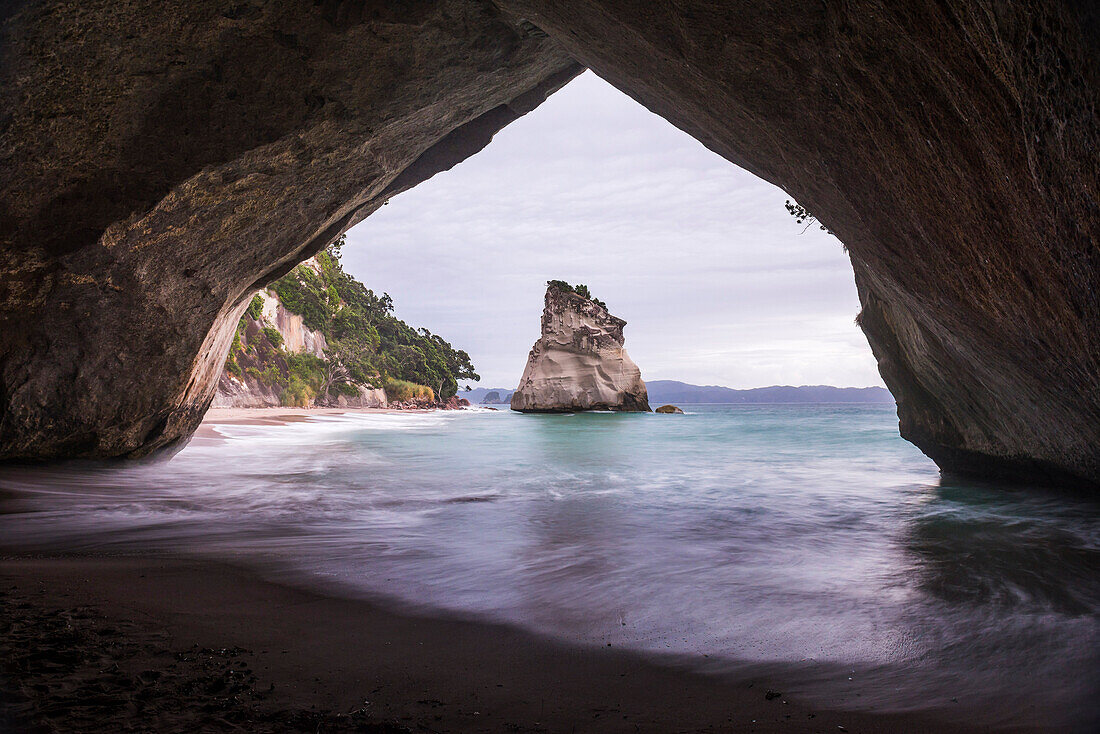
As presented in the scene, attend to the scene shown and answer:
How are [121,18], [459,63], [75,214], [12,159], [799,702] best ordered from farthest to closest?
[459,63]
[75,214]
[12,159]
[121,18]
[799,702]

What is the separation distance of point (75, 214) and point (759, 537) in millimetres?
7321

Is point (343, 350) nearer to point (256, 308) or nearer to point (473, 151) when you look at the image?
point (256, 308)

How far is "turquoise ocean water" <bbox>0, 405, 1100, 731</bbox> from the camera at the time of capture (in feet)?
8.90

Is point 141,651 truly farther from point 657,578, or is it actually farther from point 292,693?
point 657,578

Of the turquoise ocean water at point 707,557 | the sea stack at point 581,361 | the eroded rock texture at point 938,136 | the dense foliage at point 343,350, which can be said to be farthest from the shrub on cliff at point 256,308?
the eroded rock texture at point 938,136

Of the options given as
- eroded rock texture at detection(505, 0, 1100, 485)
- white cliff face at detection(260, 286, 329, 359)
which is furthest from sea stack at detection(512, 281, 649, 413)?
eroded rock texture at detection(505, 0, 1100, 485)

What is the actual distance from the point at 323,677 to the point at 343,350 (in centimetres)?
4667

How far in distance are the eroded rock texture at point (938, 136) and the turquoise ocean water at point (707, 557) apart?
148 cm

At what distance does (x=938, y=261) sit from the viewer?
4.00m

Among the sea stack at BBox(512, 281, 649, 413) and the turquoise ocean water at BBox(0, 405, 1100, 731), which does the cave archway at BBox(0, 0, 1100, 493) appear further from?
the sea stack at BBox(512, 281, 649, 413)

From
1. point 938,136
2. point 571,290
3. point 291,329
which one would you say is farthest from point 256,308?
point 938,136

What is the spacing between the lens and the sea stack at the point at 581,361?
47.2 meters

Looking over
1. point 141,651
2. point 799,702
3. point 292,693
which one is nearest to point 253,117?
point 141,651

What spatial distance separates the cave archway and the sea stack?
38.7 metres
